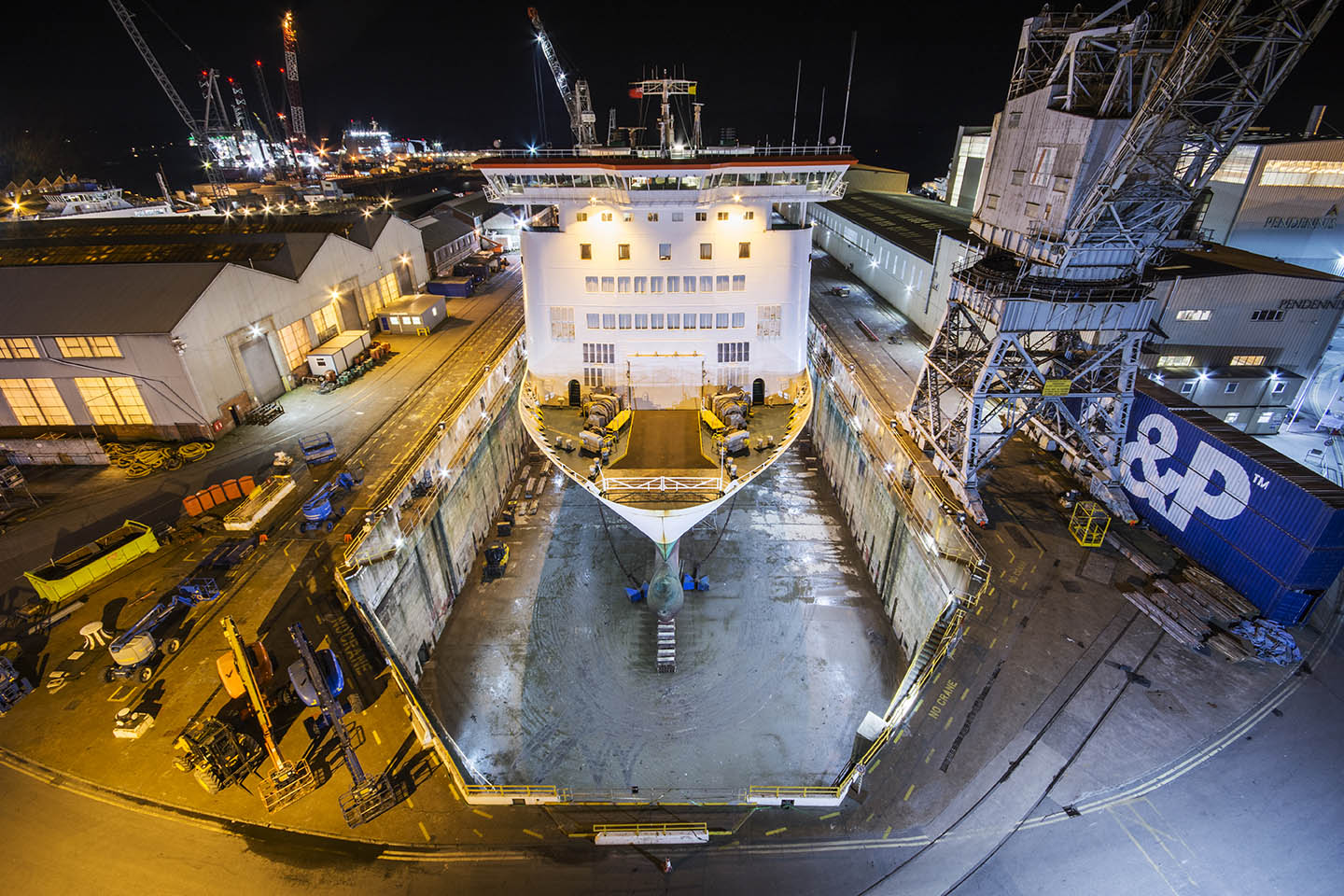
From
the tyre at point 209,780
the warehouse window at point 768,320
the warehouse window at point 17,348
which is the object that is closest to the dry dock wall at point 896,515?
the warehouse window at point 768,320

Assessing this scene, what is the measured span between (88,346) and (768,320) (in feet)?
103

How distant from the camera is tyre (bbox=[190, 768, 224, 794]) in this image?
14.1m

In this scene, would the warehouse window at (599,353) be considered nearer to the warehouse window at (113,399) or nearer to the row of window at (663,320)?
Answer: the row of window at (663,320)

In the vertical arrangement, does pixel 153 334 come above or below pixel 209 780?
above

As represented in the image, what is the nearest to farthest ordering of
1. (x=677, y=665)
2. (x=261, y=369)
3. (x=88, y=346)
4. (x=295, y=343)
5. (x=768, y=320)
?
(x=677, y=665) → (x=768, y=320) → (x=88, y=346) → (x=261, y=369) → (x=295, y=343)

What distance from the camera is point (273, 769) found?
47.9 feet

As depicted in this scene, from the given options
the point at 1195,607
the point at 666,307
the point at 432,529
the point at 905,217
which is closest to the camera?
the point at 1195,607

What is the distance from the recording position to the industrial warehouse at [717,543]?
45.7 ft

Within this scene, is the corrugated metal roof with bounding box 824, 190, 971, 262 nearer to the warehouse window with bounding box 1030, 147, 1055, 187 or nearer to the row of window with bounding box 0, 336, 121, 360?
the warehouse window with bounding box 1030, 147, 1055, 187

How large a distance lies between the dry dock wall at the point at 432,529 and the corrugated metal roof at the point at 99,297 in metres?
13.6

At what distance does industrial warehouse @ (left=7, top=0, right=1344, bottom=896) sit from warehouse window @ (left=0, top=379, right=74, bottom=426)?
0.16 metres

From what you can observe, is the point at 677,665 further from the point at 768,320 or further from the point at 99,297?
the point at 99,297

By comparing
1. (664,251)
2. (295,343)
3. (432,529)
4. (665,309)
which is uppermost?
(664,251)

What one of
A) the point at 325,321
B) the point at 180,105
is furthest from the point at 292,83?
the point at 325,321
